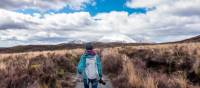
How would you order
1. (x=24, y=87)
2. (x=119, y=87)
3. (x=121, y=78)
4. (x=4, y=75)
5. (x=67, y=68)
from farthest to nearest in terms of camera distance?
(x=67, y=68) < (x=121, y=78) < (x=119, y=87) < (x=4, y=75) < (x=24, y=87)

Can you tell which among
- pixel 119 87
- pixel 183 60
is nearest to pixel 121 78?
pixel 119 87

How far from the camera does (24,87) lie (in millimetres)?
13852

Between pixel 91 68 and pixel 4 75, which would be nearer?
pixel 91 68

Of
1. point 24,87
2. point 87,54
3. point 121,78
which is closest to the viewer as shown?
point 87,54

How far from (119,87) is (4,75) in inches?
175

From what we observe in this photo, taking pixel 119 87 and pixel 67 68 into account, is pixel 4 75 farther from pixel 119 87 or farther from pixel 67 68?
pixel 67 68

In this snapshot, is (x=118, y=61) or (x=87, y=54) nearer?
(x=87, y=54)

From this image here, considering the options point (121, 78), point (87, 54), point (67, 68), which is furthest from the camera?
point (67, 68)

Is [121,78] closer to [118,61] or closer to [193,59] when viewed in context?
[193,59]

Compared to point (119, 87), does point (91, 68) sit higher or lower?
higher

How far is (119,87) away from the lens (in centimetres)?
1620

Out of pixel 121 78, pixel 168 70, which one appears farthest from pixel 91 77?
pixel 168 70

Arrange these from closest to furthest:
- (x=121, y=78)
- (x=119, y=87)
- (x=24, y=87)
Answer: (x=24, y=87) → (x=119, y=87) → (x=121, y=78)

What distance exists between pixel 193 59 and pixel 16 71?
8.16 metres
